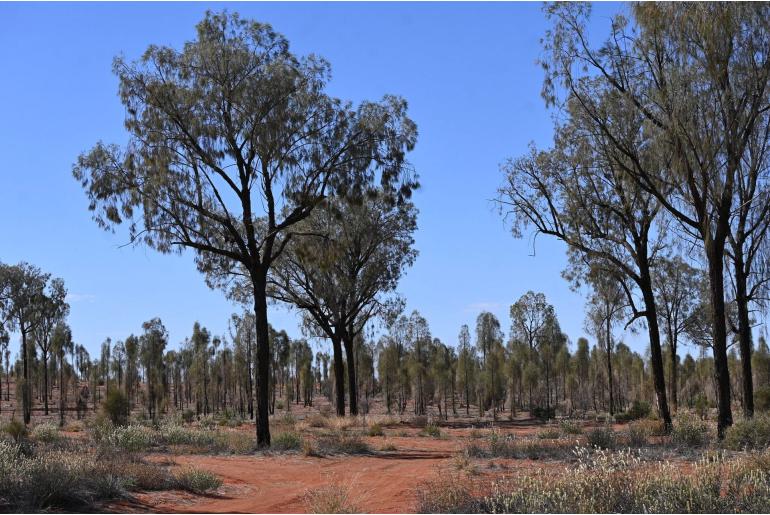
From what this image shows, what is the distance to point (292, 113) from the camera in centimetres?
2028

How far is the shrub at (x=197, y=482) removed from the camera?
1223cm

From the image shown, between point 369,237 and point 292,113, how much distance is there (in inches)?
544

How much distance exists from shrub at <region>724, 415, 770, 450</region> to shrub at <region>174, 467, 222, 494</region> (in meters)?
10.9

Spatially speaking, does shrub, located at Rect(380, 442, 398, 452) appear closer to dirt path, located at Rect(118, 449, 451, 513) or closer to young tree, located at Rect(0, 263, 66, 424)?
dirt path, located at Rect(118, 449, 451, 513)

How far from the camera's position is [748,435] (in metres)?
15.4

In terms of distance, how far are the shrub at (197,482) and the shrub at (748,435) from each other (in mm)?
10861

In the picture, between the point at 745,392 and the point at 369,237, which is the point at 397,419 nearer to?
the point at 369,237

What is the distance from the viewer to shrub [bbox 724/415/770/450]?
15016 mm

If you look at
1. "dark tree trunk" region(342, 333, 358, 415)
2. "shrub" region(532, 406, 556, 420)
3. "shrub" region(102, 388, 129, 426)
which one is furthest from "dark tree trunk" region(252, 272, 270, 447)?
"shrub" region(532, 406, 556, 420)

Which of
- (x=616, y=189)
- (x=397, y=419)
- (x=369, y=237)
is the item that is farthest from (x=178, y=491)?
(x=397, y=419)

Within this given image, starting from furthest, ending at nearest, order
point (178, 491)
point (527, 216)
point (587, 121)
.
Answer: point (527, 216) → point (587, 121) → point (178, 491)

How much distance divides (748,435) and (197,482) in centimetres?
1163

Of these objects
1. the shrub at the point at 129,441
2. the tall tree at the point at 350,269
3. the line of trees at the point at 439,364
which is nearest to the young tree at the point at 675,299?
the line of trees at the point at 439,364

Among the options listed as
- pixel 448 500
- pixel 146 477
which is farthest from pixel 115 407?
pixel 448 500
